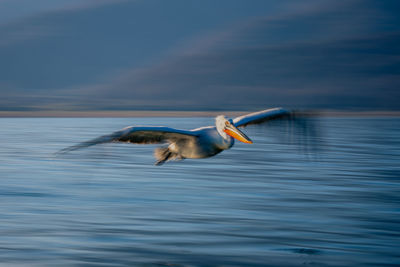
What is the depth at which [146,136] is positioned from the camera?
13.2 meters

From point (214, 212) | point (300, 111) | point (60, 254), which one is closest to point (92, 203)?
point (214, 212)

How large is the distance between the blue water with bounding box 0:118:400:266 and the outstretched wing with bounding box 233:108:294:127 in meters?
0.35

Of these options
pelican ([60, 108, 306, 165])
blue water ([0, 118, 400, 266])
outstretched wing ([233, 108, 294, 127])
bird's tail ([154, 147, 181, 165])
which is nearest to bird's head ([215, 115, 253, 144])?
pelican ([60, 108, 306, 165])

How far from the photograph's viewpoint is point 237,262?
11.6 m

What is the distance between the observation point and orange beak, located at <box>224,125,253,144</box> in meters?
12.8

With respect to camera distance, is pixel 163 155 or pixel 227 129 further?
pixel 163 155

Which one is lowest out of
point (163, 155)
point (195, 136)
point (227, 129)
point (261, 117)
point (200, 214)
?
point (200, 214)

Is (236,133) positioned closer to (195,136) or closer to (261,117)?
(195,136)

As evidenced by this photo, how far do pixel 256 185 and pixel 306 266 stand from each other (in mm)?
8692

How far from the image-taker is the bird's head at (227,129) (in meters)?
12.8

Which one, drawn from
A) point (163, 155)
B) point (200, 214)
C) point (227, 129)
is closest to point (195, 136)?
point (227, 129)

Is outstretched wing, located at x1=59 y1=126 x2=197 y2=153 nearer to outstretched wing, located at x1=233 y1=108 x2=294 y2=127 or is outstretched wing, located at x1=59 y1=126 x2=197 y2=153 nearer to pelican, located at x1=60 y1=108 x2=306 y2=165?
pelican, located at x1=60 y1=108 x2=306 y2=165

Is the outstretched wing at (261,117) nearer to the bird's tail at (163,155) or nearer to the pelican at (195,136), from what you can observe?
the pelican at (195,136)

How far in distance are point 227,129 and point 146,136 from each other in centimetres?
169
